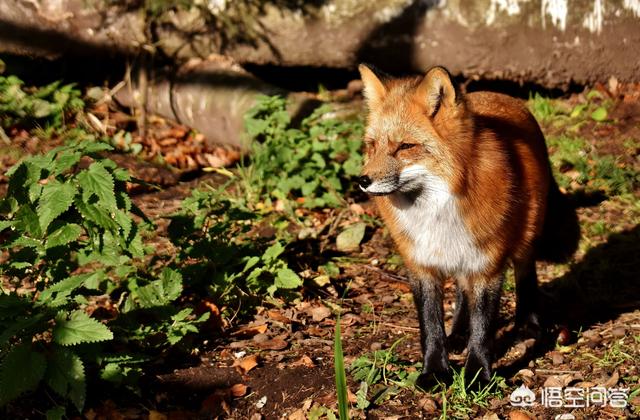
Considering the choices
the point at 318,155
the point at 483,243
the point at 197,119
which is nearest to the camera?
the point at 483,243

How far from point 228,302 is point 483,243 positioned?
1721mm

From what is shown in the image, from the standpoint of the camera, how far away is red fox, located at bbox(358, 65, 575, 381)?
359 centimetres

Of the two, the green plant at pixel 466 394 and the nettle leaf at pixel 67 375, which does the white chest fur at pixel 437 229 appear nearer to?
the green plant at pixel 466 394

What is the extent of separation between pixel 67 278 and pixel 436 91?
2.05 meters

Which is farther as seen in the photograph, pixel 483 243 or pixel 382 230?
pixel 382 230

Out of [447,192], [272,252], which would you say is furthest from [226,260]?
[447,192]

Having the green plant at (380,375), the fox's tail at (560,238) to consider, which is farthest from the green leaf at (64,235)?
the fox's tail at (560,238)

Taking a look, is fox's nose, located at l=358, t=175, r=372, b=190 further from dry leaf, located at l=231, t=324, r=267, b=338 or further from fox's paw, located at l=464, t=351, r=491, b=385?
dry leaf, located at l=231, t=324, r=267, b=338

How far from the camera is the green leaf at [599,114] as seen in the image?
6758mm

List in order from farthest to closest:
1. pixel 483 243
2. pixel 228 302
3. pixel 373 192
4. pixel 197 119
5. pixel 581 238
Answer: pixel 197 119 → pixel 581 238 → pixel 228 302 → pixel 483 243 → pixel 373 192

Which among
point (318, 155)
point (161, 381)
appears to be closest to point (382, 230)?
point (318, 155)

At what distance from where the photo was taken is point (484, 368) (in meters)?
3.88

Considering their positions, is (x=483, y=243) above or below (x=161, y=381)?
above

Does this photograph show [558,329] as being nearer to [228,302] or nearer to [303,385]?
[303,385]
